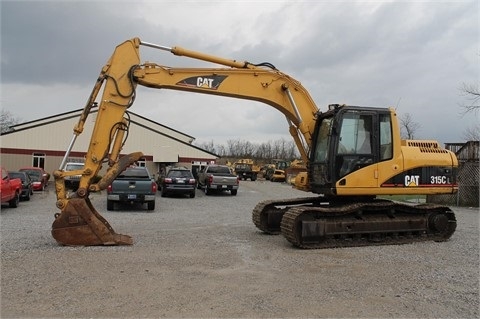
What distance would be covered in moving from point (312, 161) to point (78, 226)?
5538 millimetres

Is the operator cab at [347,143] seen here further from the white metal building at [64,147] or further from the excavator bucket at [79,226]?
the white metal building at [64,147]

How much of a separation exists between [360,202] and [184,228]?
4982 millimetres

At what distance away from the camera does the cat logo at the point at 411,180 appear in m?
11.1

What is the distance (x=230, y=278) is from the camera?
24.2ft

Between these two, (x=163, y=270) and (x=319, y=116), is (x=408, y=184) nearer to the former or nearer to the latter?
(x=319, y=116)

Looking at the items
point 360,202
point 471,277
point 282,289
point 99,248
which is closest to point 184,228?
point 99,248

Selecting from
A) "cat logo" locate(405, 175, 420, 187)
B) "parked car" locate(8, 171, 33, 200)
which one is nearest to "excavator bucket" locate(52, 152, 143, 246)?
"cat logo" locate(405, 175, 420, 187)

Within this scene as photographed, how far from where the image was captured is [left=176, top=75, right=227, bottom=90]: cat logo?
1046cm

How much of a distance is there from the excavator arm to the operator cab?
57 centimetres

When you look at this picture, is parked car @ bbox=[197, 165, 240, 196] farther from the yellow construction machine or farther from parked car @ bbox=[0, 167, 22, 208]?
the yellow construction machine

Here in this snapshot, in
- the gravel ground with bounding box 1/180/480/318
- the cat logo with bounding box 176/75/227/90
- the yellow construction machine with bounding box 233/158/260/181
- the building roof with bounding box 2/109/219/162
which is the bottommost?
the gravel ground with bounding box 1/180/480/318

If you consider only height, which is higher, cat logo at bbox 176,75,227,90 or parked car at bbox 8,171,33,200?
cat logo at bbox 176,75,227,90

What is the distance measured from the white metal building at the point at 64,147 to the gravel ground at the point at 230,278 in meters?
30.9

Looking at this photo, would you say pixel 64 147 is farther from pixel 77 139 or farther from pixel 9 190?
pixel 9 190
